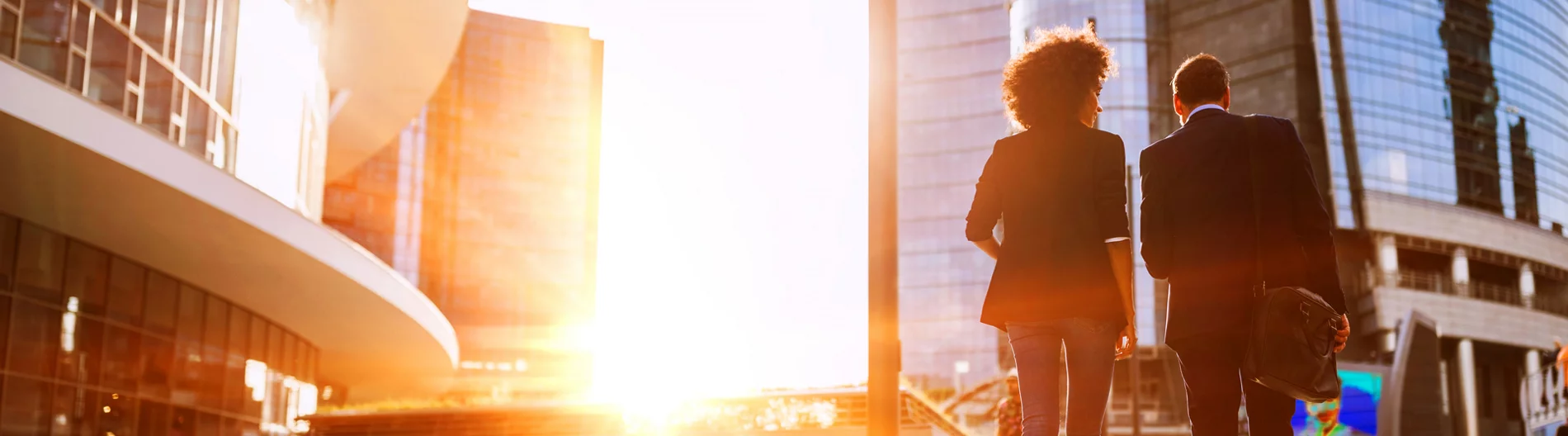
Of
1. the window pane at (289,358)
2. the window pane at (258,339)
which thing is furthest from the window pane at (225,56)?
the window pane at (289,358)

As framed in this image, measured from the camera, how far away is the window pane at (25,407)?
1577 cm

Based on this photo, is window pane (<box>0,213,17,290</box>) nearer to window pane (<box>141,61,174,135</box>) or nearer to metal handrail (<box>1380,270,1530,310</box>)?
window pane (<box>141,61,174,135</box>)

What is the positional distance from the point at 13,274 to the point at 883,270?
1466cm

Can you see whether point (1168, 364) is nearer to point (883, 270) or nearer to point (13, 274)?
point (13, 274)

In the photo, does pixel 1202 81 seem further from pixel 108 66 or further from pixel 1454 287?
pixel 1454 287

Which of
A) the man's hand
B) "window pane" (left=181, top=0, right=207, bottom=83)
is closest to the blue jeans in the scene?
the man's hand

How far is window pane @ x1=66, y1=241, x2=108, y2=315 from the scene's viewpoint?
→ 1762cm

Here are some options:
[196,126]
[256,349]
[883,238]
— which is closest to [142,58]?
[196,126]

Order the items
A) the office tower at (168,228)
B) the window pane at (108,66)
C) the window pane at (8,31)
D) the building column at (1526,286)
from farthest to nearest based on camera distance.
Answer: the building column at (1526,286) < the window pane at (108,66) < the office tower at (168,228) < the window pane at (8,31)

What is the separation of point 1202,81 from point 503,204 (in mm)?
91039

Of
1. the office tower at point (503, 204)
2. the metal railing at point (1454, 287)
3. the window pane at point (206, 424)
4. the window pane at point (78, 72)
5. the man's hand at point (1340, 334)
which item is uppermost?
the office tower at point (503, 204)

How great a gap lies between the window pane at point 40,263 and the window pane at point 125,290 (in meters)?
1.31

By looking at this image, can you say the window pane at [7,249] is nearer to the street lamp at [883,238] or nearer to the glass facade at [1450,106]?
the street lamp at [883,238]

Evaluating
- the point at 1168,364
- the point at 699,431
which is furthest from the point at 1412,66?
the point at 699,431
